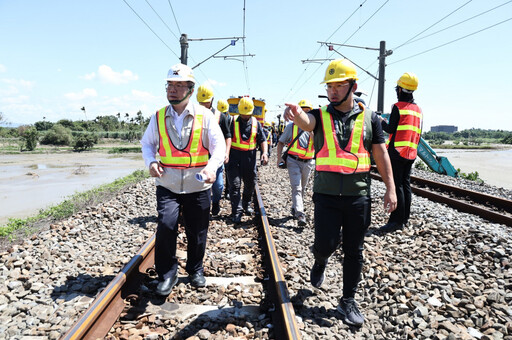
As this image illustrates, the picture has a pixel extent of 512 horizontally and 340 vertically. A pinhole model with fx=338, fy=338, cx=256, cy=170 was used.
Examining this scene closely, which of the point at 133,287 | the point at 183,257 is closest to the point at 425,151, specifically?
the point at 183,257

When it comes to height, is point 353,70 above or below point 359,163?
above

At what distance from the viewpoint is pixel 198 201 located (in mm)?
3547

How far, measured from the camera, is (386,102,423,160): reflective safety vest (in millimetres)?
5316

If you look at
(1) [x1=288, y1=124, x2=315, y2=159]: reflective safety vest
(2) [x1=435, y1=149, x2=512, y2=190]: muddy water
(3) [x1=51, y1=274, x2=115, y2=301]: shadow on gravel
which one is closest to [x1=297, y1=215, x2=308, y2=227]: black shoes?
(1) [x1=288, y1=124, x2=315, y2=159]: reflective safety vest

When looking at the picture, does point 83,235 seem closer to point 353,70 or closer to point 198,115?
point 198,115

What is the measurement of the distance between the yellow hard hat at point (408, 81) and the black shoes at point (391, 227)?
85.3 inches

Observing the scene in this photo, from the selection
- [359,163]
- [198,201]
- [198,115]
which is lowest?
[198,201]

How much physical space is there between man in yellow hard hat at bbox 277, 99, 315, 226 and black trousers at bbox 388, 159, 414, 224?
54.6 inches

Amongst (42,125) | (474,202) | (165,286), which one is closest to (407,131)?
(165,286)

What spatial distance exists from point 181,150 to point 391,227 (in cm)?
366

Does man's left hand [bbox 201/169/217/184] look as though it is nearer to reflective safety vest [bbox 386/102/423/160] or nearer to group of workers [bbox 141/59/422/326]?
group of workers [bbox 141/59/422/326]

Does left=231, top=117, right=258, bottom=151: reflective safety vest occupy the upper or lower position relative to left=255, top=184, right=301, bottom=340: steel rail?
upper

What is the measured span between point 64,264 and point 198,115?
247 cm

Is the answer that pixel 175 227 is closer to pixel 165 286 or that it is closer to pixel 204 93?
pixel 165 286
